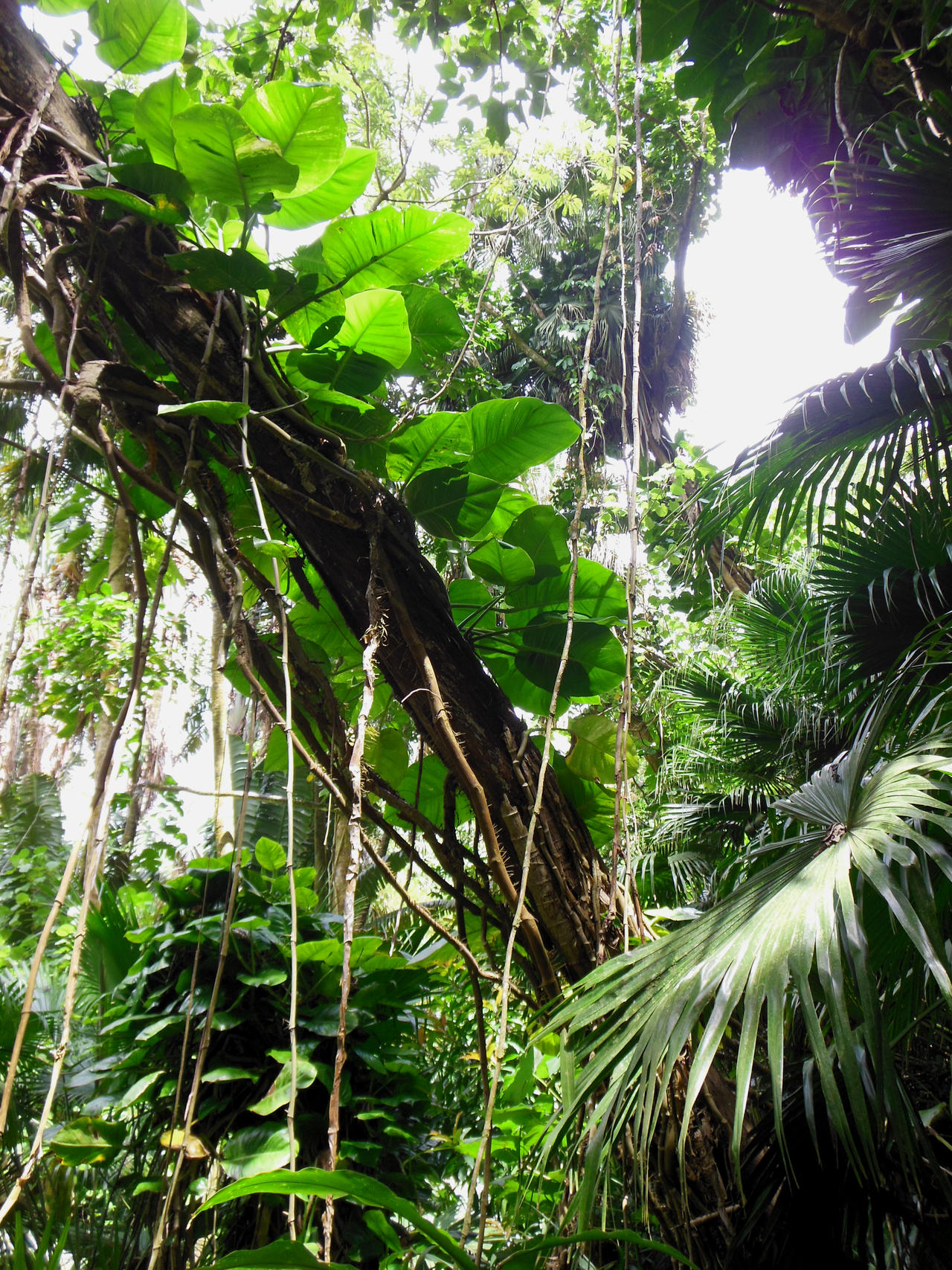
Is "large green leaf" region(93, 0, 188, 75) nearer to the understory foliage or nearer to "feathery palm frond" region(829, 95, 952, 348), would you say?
the understory foliage

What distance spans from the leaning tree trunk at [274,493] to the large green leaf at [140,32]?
0.10 meters

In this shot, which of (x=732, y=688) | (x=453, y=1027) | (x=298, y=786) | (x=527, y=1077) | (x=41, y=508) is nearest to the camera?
(x=41, y=508)

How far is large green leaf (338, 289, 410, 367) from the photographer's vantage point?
95 cm

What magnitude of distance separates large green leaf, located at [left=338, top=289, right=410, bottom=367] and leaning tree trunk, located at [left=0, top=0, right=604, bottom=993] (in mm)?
114

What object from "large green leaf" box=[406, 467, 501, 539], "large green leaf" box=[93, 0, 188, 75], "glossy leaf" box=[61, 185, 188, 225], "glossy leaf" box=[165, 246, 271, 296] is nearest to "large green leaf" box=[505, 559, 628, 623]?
"large green leaf" box=[406, 467, 501, 539]

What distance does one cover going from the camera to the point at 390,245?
102 centimetres

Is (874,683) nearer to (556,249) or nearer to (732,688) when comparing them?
(732,688)

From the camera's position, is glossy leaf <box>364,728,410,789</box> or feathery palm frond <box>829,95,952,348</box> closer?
glossy leaf <box>364,728,410,789</box>

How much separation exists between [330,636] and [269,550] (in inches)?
12.9

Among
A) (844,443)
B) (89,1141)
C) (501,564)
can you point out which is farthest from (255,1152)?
(844,443)

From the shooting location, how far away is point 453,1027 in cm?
197

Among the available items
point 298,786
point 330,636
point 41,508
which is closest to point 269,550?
point 41,508

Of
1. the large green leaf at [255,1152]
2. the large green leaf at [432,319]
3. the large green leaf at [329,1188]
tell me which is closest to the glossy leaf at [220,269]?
the large green leaf at [432,319]

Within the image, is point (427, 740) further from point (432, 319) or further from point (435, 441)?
point (432, 319)
